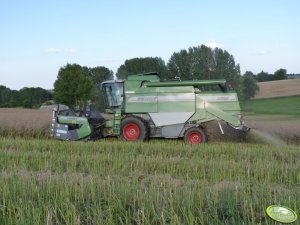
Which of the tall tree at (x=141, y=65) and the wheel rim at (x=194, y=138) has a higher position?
the tall tree at (x=141, y=65)

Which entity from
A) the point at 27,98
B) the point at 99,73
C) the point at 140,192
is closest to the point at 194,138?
the point at 140,192

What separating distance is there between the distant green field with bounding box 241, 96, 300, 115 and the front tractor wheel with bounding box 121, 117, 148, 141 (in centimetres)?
1689

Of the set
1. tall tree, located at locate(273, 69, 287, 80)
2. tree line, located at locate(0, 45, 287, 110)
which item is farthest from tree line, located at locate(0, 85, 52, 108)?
tall tree, located at locate(273, 69, 287, 80)

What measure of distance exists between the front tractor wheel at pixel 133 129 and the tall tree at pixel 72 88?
1148 inches

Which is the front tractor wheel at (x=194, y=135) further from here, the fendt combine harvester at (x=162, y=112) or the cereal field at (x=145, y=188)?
the cereal field at (x=145, y=188)

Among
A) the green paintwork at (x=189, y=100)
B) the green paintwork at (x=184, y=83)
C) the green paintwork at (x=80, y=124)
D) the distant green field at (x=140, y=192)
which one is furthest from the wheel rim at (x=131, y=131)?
the distant green field at (x=140, y=192)

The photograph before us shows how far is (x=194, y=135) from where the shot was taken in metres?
11.3

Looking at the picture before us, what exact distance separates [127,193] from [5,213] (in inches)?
47.7

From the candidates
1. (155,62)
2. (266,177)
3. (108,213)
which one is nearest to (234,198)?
(108,213)

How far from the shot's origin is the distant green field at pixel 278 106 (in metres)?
30.1

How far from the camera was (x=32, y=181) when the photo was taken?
16.4ft

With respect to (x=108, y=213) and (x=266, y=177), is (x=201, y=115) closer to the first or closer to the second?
(x=266, y=177)

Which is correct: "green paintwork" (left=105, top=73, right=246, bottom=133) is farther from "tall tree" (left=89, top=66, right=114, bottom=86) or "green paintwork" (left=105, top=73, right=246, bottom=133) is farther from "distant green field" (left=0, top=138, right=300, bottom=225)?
"tall tree" (left=89, top=66, right=114, bottom=86)

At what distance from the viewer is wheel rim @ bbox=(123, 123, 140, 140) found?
11414 millimetres
